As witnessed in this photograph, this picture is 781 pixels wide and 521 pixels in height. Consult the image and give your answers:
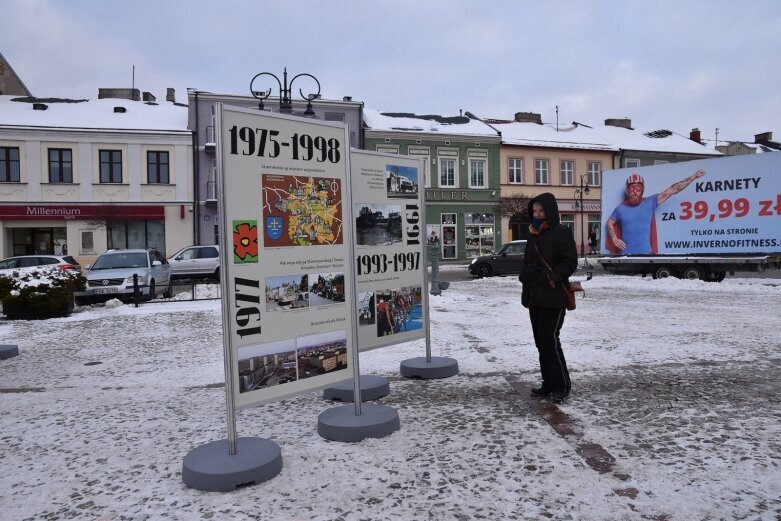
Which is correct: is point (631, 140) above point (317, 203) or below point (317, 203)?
above

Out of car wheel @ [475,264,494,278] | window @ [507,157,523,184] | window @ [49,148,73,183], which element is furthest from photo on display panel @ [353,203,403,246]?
window @ [507,157,523,184]

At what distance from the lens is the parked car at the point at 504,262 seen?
2370cm

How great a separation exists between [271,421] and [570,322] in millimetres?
7070

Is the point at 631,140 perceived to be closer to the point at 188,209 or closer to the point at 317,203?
the point at 188,209

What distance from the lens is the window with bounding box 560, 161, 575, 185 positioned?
41.0 m

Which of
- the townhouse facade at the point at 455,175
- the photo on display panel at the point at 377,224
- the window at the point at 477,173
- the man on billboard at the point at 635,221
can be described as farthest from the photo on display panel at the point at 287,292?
the window at the point at 477,173

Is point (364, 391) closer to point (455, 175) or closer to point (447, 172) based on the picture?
point (447, 172)

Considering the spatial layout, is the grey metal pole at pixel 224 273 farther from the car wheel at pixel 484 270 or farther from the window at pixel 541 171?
the window at pixel 541 171

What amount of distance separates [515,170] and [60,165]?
2807 cm

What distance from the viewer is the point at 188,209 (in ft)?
108

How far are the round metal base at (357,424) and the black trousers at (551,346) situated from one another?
159cm

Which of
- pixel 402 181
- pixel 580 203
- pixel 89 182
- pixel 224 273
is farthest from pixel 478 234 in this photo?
pixel 224 273

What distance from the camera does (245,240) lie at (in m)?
3.77

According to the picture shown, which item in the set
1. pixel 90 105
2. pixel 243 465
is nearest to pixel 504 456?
pixel 243 465
